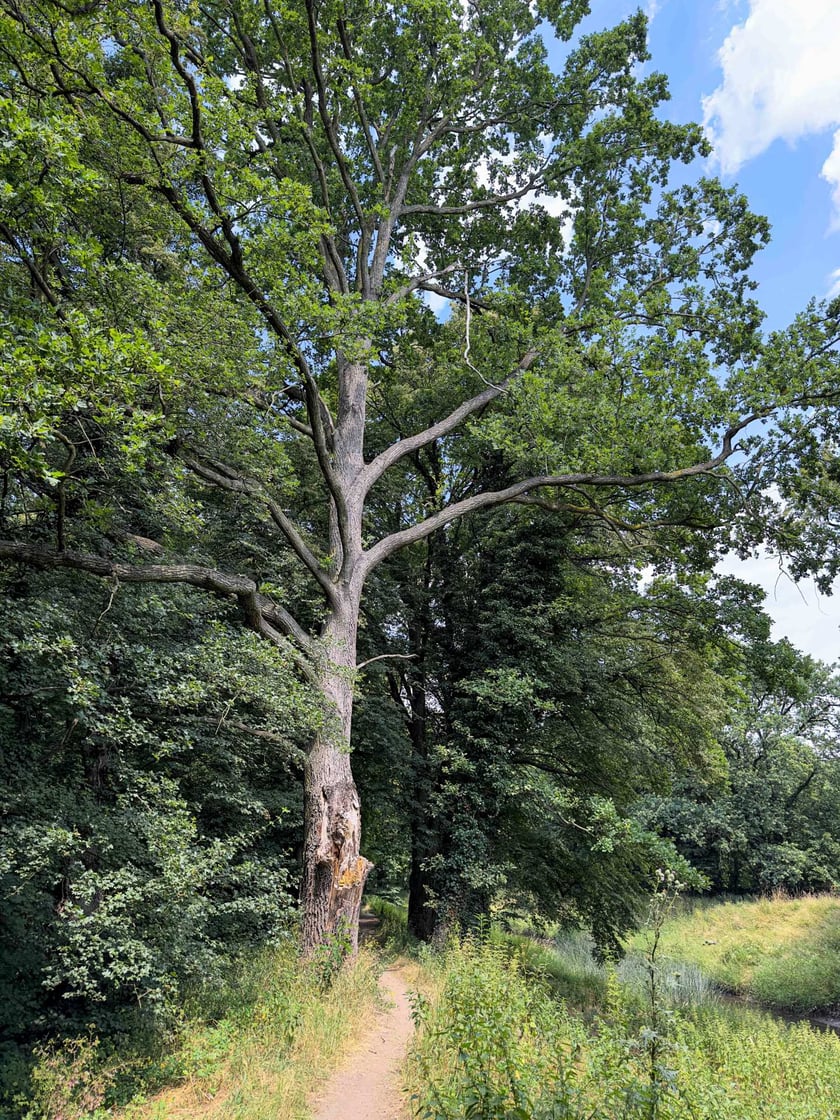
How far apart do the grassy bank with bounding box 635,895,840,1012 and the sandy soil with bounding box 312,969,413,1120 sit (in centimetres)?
917

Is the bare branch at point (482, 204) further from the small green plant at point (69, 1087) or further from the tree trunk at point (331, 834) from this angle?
the small green plant at point (69, 1087)

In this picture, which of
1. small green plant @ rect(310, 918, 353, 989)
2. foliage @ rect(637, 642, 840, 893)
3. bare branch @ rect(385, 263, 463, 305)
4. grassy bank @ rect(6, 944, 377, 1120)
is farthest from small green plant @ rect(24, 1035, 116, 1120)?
foliage @ rect(637, 642, 840, 893)

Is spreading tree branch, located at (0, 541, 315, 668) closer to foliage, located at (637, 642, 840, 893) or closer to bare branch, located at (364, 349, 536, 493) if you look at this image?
bare branch, located at (364, 349, 536, 493)

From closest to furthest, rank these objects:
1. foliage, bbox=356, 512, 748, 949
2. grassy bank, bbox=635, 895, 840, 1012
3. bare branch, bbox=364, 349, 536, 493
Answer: bare branch, bbox=364, 349, 536, 493 → foliage, bbox=356, 512, 748, 949 → grassy bank, bbox=635, 895, 840, 1012

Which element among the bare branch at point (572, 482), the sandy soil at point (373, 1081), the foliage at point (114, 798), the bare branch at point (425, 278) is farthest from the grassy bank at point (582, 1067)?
the bare branch at point (425, 278)

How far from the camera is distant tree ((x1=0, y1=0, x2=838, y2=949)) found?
5020 mm

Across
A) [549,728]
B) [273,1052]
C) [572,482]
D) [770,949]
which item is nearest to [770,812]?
[770,949]

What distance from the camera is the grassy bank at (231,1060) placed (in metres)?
4.17

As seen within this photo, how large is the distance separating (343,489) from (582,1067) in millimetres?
6972

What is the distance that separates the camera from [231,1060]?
464 cm

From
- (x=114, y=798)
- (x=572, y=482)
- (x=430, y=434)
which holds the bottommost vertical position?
(x=114, y=798)

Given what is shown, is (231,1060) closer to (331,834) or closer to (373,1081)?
(373,1081)

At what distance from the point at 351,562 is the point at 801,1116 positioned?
6828mm

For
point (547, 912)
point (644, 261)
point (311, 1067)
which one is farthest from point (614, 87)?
point (547, 912)
